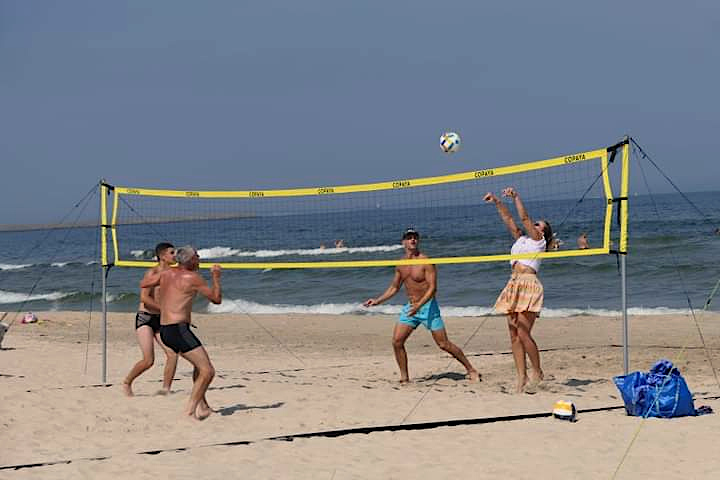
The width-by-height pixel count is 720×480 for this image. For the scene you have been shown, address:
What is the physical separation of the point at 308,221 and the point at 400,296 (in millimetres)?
48513

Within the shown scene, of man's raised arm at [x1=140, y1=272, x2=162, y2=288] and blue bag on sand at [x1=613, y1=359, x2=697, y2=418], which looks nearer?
blue bag on sand at [x1=613, y1=359, x2=697, y2=418]

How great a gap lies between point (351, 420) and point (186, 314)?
1.40 m

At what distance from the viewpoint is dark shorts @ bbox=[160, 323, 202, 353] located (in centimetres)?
609

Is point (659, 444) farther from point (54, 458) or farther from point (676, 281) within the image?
point (676, 281)

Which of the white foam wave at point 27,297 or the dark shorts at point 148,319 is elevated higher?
the dark shorts at point 148,319

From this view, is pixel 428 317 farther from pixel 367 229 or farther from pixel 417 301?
pixel 367 229

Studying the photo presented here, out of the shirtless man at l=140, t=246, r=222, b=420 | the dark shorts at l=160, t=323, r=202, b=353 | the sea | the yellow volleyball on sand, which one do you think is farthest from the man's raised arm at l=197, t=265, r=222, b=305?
the sea

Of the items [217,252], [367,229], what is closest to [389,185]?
[217,252]

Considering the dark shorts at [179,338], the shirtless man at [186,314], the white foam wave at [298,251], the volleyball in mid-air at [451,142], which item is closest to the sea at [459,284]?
the white foam wave at [298,251]

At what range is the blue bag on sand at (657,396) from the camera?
5953 mm

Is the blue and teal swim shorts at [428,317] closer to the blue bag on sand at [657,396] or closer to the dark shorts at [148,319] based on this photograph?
the blue bag on sand at [657,396]

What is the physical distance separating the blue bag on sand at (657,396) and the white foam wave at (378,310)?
693cm

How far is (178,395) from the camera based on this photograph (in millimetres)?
7125

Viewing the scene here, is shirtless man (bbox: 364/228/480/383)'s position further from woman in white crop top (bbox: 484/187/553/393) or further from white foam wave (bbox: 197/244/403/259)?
white foam wave (bbox: 197/244/403/259)
